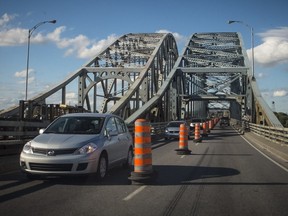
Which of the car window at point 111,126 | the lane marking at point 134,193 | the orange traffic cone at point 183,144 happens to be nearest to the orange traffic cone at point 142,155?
the lane marking at point 134,193

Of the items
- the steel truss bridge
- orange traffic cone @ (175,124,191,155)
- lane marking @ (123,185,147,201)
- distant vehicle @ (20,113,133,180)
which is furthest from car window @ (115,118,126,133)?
the steel truss bridge

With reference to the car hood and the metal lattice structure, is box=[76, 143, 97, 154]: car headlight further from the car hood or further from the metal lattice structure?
the metal lattice structure

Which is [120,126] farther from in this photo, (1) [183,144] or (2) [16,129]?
(1) [183,144]

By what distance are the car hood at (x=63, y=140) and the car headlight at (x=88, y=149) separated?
95mm

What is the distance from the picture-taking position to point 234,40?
81.0 meters

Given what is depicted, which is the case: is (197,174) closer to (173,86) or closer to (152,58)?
(152,58)

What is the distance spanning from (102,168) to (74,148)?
117cm

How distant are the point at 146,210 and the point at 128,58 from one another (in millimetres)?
58721

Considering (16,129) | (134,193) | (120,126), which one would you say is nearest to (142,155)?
(134,193)

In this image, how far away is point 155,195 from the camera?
337 inches

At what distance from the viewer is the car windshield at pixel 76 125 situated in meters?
10.7

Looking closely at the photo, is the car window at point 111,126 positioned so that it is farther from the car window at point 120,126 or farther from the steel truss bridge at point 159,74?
the steel truss bridge at point 159,74

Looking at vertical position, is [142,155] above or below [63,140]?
below

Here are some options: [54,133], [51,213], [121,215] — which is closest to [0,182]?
[54,133]
